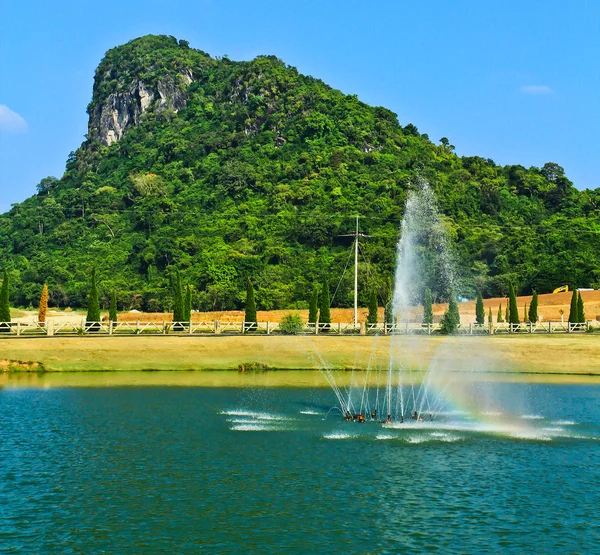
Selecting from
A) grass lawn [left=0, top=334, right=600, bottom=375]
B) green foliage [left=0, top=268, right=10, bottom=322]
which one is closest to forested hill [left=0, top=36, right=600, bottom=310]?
grass lawn [left=0, top=334, right=600, bottom=375]

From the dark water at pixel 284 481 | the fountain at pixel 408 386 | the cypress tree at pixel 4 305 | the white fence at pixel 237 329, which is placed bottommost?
the dark water at pixel 284 481

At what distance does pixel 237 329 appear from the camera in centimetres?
5825

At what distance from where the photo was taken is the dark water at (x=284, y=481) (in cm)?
1748

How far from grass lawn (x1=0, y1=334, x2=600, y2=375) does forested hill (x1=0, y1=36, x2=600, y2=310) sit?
38085 millimetres

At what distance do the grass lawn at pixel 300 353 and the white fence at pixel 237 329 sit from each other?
10.4 feet

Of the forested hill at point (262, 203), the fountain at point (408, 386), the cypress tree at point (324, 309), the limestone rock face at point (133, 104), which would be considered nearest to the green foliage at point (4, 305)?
the fountain at point (408, 386)

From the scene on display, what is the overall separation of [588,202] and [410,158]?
33.1m

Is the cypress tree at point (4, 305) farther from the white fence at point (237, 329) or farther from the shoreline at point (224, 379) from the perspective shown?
the shoreline at point (224, 379)

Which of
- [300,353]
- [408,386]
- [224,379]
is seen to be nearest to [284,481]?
[408,386]

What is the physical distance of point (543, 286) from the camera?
342 feet

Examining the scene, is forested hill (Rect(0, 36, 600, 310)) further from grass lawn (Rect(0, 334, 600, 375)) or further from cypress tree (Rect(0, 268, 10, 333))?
cypress tree (Rect(0, 268, 10, 333))

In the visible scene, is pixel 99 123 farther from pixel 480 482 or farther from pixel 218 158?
pixel 480 482

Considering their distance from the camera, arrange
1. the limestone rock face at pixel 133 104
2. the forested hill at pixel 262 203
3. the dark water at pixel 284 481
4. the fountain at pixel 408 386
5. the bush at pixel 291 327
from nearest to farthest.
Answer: the dark water at pixel 284 481 → the fountain at pixel 408 386 → the bush at pixel 291 327 → the forested hill at pixel 262 203 → the limestone rock face at pixel 133 104

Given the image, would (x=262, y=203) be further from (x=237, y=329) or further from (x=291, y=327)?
(x=291, y=327)
